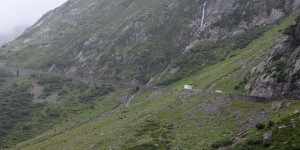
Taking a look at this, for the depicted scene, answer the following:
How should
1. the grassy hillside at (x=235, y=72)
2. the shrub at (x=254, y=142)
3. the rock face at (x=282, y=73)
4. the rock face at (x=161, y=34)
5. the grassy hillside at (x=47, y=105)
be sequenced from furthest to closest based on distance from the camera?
the rock face at (x=161, y=34) → the grassy hillside at (x=47, y=105) → the grassy hillside at (x=235, y=72) → the rock face at (x=282, y=73) → the shrub at (x=254, y=142)

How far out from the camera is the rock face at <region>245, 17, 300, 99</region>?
205ft

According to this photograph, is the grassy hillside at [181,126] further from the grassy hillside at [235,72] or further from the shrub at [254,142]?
the grassy hillside at [235,72]

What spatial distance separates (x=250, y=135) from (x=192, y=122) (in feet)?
45.0

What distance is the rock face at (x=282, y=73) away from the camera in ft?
205

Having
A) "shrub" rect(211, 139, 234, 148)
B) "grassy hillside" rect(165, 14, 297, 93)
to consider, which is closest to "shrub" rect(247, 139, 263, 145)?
"shrub" rect(211, 139, 234, 148)

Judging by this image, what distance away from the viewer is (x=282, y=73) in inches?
2608

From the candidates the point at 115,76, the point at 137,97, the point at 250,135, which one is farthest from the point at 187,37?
the point at 250,135

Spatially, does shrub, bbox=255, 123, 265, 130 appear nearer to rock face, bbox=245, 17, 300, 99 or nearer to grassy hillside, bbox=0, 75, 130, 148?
rock face, bbox=245, 17, 300, 99

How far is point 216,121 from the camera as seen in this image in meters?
57.0

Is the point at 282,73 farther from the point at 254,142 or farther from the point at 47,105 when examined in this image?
the point at 47,105

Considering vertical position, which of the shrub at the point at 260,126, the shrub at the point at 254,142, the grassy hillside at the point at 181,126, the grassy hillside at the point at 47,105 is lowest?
the grassy hillside at the point at 47,105

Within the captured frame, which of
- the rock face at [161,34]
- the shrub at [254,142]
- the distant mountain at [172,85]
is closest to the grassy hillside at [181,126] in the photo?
the distant mountain at [172,85]

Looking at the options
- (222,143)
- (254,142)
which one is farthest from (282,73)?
(254,142)

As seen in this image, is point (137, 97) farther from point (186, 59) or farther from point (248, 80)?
point (248, 80)
